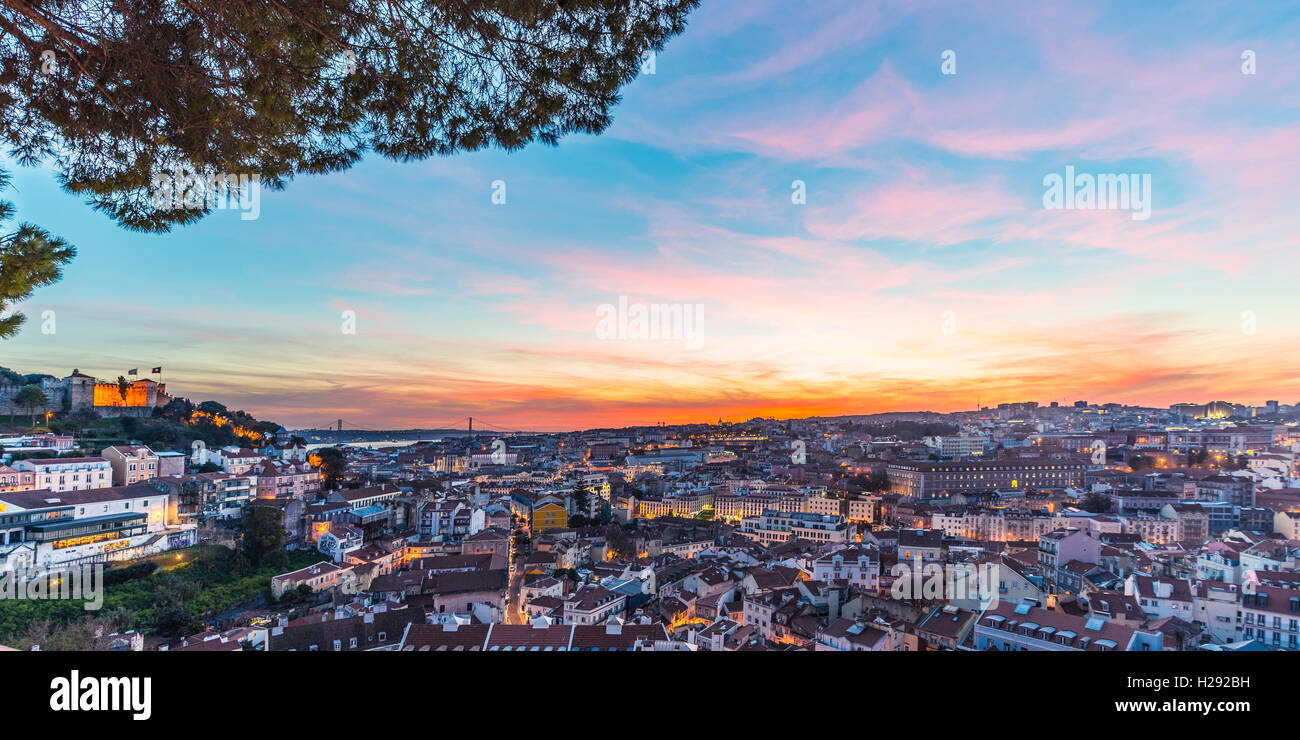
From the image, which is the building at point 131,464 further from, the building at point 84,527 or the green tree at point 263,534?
the green tree at point 263,534

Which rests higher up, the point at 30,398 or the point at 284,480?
the point at 30,398

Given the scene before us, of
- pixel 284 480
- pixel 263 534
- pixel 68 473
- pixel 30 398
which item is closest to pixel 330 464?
pixel 284 480

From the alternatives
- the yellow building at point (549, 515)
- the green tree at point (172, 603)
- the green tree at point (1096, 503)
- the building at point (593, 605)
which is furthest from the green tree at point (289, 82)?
the green tree at point (1096, 503)

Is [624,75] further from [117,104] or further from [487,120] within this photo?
[117,104]

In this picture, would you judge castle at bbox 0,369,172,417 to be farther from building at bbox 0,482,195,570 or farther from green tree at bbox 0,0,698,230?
green tree at bbox 0,0,698,230

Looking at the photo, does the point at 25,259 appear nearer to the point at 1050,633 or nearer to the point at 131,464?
the point at 1050,633
